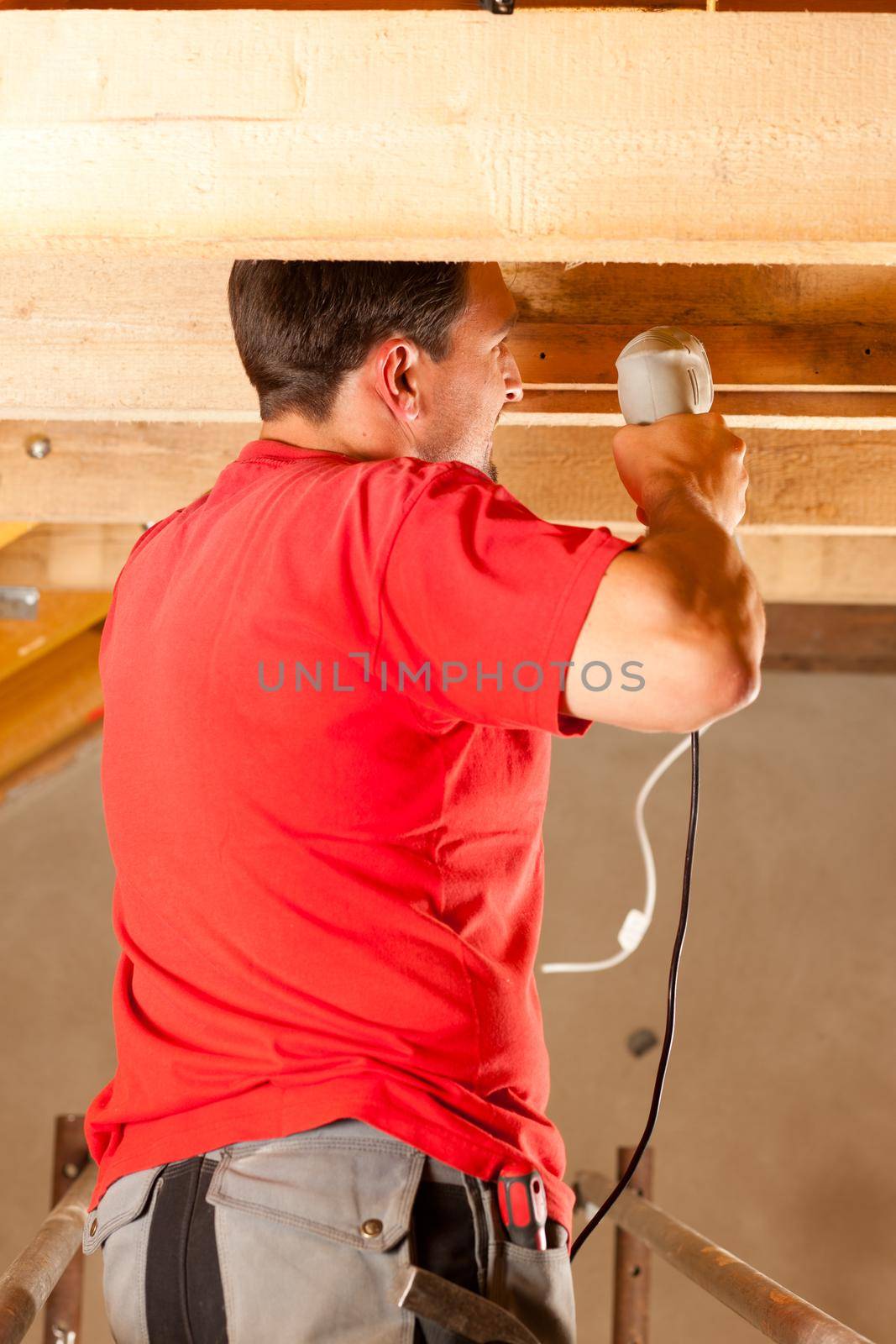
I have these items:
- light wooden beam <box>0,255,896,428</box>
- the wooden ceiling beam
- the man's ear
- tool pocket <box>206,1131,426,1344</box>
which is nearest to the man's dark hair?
the man's ear

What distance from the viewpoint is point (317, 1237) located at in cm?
92

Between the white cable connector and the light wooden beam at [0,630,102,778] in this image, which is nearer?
the white cable connector

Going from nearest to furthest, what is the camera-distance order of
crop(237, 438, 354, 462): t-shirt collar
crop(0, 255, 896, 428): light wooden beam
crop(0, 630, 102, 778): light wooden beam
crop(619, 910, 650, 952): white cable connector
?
crop(237, 438, 354, 462): t-shirt collar → crop(0, 255, 896, 428): light wooden beam → crop(619, 910, 650, 952): white cable connector → crop(0, 630, 102, 778): light wooden beam

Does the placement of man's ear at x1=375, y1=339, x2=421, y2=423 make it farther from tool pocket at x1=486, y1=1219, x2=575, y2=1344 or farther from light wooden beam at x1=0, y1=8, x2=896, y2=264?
tool pocket at x1=486, y1=1219, x2=575, y2=1344

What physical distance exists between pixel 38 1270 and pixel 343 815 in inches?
34.2

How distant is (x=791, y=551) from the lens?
2.87 m

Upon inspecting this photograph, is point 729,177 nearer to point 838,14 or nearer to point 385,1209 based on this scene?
point 838,14

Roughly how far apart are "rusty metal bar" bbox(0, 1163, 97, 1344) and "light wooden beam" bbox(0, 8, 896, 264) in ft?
3.63

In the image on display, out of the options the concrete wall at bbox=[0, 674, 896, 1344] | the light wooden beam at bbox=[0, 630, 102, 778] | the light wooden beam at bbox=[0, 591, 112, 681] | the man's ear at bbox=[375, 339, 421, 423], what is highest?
the man's ear at bbox=[375, 339, 421, 423]

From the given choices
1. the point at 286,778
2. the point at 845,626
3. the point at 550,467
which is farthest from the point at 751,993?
the point at 286,778

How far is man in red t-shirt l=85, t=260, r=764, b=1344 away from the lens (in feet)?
2.91

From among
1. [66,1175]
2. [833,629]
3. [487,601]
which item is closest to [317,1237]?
[487,601]

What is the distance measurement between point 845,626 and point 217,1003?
3.79 metres

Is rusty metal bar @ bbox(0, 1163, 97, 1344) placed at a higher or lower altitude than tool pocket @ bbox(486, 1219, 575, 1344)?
lower
